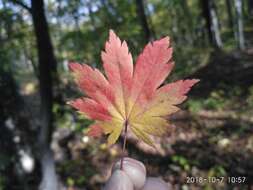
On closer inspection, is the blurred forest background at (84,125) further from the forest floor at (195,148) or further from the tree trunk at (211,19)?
the tree trunk at (211,19)

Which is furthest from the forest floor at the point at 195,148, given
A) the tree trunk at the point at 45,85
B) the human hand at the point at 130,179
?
the human hand at the point at 130,179

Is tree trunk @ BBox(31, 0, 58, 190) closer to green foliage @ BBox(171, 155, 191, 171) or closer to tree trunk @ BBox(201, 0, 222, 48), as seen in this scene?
green foliage @ BBox(171, 155, 191, 171)

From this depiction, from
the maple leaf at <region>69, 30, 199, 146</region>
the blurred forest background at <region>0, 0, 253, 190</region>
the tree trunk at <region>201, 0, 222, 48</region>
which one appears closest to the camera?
the maple leaf at <region>69, 30, 199, 146</region>

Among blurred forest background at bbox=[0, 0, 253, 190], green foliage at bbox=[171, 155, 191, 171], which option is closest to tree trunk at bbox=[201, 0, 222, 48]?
blurred forest background at bbox=[0, 0, 253, 190]

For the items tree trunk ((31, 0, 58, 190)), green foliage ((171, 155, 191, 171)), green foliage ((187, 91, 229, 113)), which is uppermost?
tree trunk ((31, 0, 58, 190))

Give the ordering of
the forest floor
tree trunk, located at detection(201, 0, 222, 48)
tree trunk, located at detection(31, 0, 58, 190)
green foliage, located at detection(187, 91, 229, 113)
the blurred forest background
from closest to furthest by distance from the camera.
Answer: tree trunk, located at detection(31, 0, 58, 190) < the blurred forest background < the forest floor < green foliage, located at detection(187, 91, 229, 113) < tree trunk, located at detection(201, 0, 222, 48)

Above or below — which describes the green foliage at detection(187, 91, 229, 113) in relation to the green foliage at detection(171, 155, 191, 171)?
above

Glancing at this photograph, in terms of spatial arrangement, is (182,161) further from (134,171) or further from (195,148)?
(134,171)
